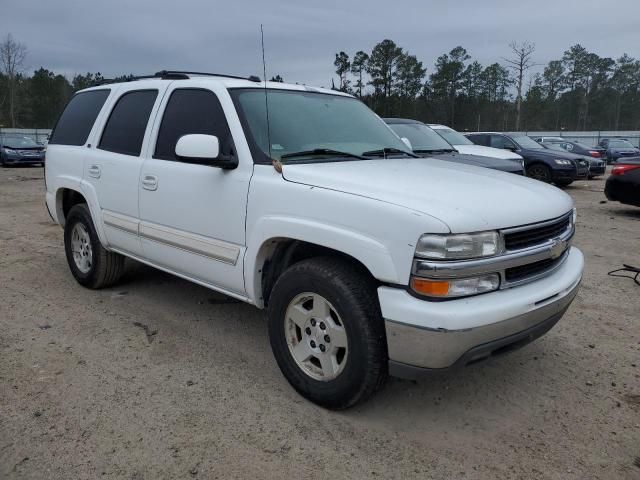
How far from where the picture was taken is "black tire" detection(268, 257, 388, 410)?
106 inches

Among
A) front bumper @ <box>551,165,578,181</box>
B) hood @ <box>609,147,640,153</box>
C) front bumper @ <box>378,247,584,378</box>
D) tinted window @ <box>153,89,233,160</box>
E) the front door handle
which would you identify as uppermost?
tinted window @ <box>153,89,233,160</box>

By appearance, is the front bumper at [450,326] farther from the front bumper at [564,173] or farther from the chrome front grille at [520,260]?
the front bumper at [564,173]

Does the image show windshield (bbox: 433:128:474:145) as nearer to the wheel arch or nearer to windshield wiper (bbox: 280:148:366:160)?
the wheel arch

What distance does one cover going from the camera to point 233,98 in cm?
359

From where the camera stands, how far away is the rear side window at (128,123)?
429cm

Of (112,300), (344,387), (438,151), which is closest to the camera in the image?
(344,387)

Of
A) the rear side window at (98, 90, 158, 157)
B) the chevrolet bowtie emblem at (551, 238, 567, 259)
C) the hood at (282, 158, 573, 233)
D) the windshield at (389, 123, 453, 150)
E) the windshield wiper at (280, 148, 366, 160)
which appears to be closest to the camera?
the hood at (282, 158, 573, 233)

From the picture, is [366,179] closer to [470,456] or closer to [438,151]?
[470,456]

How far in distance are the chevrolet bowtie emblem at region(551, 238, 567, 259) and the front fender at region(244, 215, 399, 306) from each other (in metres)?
1.04

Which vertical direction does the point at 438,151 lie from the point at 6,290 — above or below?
above

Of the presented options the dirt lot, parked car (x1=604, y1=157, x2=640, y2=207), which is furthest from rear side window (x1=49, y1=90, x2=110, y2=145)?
parked car (x1=604, y1=157, x2=640, y2=207)

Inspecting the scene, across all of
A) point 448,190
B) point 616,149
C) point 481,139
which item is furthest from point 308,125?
point 616,149

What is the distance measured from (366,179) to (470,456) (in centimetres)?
155

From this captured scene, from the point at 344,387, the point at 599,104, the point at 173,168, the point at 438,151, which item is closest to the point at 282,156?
the point at 173,168
